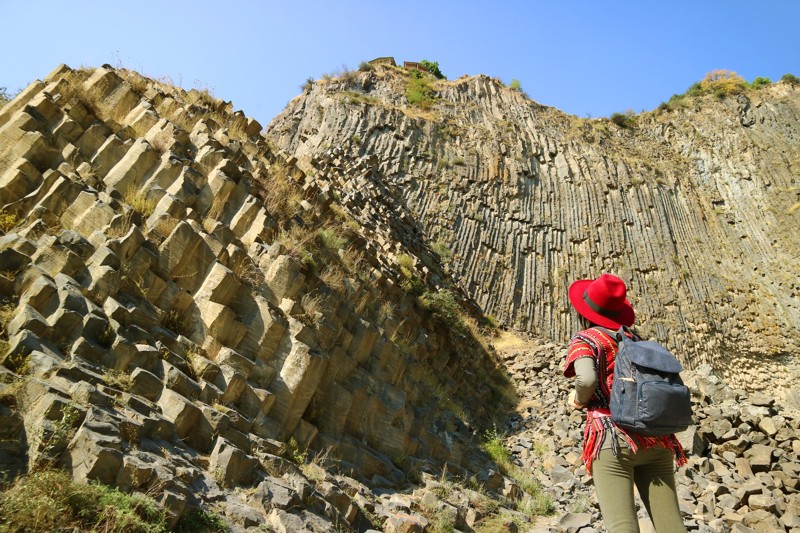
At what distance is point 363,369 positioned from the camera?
780 centimetres

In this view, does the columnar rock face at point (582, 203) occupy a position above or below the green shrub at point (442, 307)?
above

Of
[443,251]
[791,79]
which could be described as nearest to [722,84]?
[791,79]

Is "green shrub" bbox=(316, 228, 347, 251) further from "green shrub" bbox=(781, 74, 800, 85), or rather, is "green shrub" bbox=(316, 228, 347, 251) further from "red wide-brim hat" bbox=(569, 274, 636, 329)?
"green shrub" bbox=(781, 74, 800, 85)

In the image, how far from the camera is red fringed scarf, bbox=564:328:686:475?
3289 millimetres

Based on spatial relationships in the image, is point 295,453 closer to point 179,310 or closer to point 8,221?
point 179,310

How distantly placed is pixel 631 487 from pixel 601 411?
450 millimetres

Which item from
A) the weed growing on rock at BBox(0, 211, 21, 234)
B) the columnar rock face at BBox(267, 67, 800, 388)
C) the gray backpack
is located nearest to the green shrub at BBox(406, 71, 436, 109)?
the columnar rock face at BBox(267, 67, 800, 388)

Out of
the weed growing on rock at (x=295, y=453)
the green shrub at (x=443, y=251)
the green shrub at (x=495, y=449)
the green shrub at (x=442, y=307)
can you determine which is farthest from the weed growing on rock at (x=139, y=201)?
the green shrub at (x=443, y=251)

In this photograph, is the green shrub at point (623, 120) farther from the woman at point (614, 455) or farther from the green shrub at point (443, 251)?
the woman at point (614, 455)

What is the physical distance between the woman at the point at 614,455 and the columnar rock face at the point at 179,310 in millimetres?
2542

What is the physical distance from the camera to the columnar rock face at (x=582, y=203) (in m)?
22.3

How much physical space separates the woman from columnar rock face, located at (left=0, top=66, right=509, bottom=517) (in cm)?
254

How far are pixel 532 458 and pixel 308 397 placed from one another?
5.87 metres

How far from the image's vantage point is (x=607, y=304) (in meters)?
3.79
